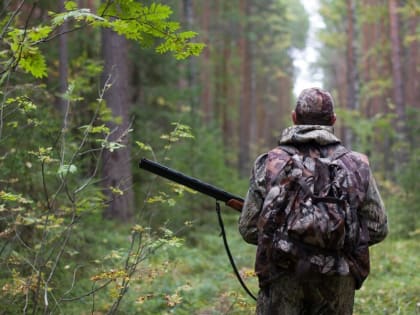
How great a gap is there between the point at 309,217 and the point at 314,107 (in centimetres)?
79

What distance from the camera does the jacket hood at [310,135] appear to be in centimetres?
329

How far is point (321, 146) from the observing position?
11.0ft

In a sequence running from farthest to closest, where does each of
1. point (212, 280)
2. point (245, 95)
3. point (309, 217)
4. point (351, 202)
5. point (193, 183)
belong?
point (245, 95) → point (212, 280) → point (193, 183) → point (351, 202) → point (309, 217)

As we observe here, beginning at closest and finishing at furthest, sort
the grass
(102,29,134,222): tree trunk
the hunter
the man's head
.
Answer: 1. the hunter
2. the man's head
3. the grass
4. (102,29,134,222): tree trunk

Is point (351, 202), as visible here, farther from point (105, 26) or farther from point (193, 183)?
point (105, 26)

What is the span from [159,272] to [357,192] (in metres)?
2.82

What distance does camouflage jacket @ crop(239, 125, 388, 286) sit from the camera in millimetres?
3287

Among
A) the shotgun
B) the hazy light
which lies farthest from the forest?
the hazy light

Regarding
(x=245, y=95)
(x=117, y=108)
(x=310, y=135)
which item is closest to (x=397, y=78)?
(x=245, y=95)

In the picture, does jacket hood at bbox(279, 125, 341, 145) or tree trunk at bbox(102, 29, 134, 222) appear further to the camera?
tree trunk at bbox(102, 29, 134, 222)

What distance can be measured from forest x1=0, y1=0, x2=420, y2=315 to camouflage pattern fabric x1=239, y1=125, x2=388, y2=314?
98 cm

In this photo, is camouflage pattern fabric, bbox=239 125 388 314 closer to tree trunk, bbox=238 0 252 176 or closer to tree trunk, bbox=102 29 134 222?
tree trunk, bbox=102 29 134 222

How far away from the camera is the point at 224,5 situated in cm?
2561

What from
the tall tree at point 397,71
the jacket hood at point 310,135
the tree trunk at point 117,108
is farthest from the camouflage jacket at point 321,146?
the tall tree at point 397,71
